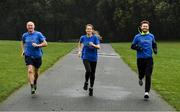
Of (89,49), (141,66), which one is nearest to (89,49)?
(89,49)

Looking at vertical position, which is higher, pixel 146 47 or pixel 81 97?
pixel 146 47

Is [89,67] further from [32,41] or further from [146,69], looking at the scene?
[32,41]

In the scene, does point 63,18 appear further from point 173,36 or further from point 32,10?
point 173,36

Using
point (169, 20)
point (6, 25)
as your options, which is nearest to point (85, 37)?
point (169, 20)

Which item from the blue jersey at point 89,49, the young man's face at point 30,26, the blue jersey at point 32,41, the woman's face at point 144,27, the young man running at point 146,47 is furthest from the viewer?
the blue jersey at point 89,49

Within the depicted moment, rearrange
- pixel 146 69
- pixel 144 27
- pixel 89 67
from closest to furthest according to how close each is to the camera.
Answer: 1. pixel 144 27
2. pixel 146 69
3. pixel 89 67

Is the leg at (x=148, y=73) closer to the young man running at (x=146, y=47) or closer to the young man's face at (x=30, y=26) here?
the young man running at (x=146, y=47)

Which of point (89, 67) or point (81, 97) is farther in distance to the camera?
point (89, 67)

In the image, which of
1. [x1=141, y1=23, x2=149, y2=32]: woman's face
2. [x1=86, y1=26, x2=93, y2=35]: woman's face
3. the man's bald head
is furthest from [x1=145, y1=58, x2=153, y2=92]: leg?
the man's bald head

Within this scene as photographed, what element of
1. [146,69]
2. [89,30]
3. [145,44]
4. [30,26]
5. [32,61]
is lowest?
[146,69]

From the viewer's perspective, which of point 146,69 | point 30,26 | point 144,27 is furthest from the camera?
point 30,26

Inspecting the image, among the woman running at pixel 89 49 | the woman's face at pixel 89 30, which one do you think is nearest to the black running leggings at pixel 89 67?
the woman running at pixel 89 49

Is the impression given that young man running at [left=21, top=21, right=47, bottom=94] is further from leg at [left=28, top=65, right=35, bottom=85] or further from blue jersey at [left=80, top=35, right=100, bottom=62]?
blue jersey at [left=80, top=35, right=100, bottom=62]

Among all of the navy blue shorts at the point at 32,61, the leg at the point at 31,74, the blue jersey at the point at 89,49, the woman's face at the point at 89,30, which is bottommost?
the leg at the point at 31,74
